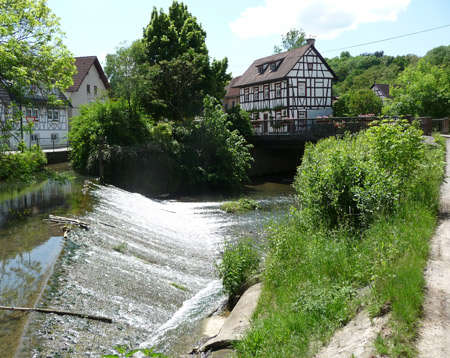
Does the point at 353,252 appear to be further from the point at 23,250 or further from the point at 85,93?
the point at 85,93

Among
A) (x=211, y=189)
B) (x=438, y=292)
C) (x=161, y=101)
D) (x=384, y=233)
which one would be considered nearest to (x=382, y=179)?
(x=384, y=233)

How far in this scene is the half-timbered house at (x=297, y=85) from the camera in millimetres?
47562

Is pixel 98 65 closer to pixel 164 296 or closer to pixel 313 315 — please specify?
pixel 164 296

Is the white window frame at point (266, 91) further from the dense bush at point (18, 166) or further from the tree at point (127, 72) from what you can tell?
the dense bush at point (18, 166)

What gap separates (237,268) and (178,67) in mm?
23085

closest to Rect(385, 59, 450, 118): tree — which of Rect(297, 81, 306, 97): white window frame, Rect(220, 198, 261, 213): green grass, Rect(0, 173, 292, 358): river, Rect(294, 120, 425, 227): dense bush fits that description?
Rect(297, 81, 306, 97): white window frame

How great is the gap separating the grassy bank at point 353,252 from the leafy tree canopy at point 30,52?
8204mm

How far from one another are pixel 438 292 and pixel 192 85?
2762 centimetres

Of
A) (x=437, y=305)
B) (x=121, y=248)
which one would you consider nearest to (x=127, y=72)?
(x=121, y=248)

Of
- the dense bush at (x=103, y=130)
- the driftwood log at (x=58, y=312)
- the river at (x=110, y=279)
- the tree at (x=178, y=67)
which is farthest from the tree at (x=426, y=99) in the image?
the driftwood log at (x=58, y=312)

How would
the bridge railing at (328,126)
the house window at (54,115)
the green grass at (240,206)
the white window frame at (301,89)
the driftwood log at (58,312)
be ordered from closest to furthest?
the driftwood log at (58,312), the green grass at (240,206), the bridge railing at (328,126), the house window at (54,115), the white window frame at (301,89)

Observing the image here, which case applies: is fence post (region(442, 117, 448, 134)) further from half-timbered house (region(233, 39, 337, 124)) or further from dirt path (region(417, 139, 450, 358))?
dirt path (region(417, 139, 450, 358))

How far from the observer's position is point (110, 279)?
8.91 metres

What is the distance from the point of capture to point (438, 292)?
18.5 feet
